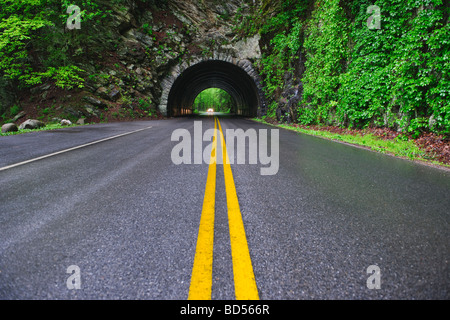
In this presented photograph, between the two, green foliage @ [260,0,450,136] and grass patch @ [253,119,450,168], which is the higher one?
green foliage @ [260,0,450,136]

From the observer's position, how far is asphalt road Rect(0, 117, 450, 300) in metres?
1.32

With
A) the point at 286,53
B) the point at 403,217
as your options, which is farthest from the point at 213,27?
the point at 403,217

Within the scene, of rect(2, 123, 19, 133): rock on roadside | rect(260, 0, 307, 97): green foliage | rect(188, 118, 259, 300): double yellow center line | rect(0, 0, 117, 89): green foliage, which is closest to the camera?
rect(188, 118, 259, 300): double yellow center line

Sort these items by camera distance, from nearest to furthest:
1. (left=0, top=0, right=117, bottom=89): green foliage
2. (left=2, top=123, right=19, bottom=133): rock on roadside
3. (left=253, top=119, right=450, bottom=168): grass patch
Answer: (left=253, top=119, right=450, bottom=168): grass patch < (left=2, top=123, right=19, bottom=133): rock on roadside < (left=0, top=0, right=117, bottom=89): green foliage

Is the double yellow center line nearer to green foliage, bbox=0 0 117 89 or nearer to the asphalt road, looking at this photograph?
the asphalt road

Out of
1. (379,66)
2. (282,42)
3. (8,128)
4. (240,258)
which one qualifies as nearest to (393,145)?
(379,66)

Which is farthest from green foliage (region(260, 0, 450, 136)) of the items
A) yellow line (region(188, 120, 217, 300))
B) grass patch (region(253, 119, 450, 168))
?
yellow line (region(188, 120, 217, 300))

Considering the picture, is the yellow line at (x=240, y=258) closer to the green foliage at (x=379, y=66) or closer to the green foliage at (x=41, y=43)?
the green foliage at (x=379, y=66)

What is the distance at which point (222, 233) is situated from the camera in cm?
187

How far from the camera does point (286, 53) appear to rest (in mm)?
17625

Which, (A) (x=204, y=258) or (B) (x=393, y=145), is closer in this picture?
(A) (x=204, y=258)

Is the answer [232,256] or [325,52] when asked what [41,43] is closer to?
[325,52]

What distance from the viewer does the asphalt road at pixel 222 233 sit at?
132 cm

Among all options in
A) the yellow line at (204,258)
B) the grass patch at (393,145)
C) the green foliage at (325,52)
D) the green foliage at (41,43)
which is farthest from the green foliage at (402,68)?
the green foliage at (41,43)
